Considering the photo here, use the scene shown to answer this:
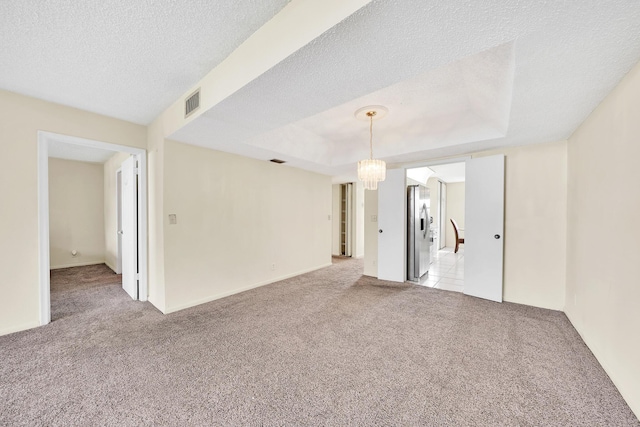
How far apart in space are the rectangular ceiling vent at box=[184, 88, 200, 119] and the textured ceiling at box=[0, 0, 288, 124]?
0.11m

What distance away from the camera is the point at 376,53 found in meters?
1.40

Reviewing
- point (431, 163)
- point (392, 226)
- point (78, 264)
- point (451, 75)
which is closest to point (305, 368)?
point (451, 75)

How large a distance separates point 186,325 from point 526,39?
11.9 feet

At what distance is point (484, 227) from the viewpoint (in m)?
3.48

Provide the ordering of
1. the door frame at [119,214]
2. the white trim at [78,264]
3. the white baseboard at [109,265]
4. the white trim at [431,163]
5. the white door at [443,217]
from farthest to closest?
the white door at [443,217] → the white trim at [78,264] → the white baseboard at [109,265] → the door frame at [119,214] → the white trim at [431,163]

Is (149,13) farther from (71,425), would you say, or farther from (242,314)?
(242,314)

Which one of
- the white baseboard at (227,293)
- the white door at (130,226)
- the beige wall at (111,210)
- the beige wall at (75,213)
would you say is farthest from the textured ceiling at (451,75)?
the beige wall at (75,213)

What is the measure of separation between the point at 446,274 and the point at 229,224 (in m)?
4.29

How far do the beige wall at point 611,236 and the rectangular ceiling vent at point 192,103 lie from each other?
129 inches

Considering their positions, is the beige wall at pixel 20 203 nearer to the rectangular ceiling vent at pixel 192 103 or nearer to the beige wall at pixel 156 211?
the beige wall at pixel 156 211

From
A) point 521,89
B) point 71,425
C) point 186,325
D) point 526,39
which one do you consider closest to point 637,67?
point 521,89

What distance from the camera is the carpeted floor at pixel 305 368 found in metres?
1.50

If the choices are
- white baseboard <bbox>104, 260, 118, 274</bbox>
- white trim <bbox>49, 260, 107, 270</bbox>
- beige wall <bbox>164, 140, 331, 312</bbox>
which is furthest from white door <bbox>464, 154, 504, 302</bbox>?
white trim <bbox>49, 260, 107, 270</bbox>

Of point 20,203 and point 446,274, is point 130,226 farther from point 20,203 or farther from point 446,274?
point 446,274
